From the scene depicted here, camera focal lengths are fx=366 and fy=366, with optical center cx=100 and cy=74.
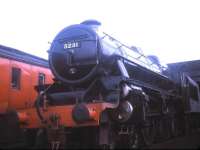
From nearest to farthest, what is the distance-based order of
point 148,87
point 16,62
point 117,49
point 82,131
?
point 82,131, point 117,49, point 148,87, point 16,62

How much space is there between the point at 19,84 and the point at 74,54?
10.5 ft

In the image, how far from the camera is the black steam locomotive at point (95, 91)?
853 centimetres

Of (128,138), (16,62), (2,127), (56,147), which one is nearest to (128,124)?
(128,138)

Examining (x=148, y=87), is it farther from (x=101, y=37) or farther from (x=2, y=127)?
(x=2, y=127)

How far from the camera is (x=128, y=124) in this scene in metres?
9.49

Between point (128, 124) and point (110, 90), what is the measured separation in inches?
47.4

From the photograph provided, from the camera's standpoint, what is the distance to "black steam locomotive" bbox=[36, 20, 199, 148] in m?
8.53

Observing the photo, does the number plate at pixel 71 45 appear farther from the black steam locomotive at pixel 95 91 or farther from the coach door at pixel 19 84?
the coach door at pixel 19 84

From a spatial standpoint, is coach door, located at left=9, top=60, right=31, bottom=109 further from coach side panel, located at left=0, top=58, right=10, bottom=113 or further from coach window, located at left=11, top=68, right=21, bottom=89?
coach side panel, located at left=0, top=58, right=10, bottom=113

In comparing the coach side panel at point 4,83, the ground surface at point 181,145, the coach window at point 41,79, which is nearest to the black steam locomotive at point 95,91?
the ground surface at point 181,145

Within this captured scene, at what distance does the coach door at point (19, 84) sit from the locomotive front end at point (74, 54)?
7.32ft

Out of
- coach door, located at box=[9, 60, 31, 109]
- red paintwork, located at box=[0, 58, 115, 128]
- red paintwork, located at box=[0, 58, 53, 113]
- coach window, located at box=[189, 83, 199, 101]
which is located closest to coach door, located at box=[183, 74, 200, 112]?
coach window, located at box=[189, 83, 199, 101]

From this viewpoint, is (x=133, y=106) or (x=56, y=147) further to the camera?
(x=133, y=106)

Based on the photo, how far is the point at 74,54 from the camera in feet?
31.2
